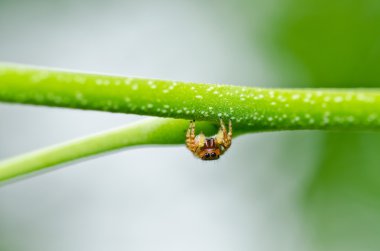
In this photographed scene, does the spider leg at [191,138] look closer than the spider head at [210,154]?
Yes

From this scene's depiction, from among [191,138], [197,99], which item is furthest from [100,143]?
[197,99]

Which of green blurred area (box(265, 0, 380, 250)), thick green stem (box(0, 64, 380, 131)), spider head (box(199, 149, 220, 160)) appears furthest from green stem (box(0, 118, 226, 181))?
green blurred area (box(265, 0, 380, 250))

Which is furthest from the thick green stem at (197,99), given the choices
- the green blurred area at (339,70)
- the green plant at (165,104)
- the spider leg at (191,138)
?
the green blurred area at (339,70)

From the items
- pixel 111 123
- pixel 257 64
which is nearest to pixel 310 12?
pixel 257 64

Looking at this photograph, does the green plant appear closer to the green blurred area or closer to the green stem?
the green stem

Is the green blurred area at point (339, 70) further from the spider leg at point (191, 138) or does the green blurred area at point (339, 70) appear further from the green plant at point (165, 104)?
the green plant at point (165, 104)

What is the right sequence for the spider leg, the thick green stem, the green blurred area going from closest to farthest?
the thick green stem
the spider leg
the green blurred area

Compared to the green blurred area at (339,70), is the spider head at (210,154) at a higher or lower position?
lower

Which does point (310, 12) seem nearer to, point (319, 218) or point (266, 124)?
point (319, 218)
